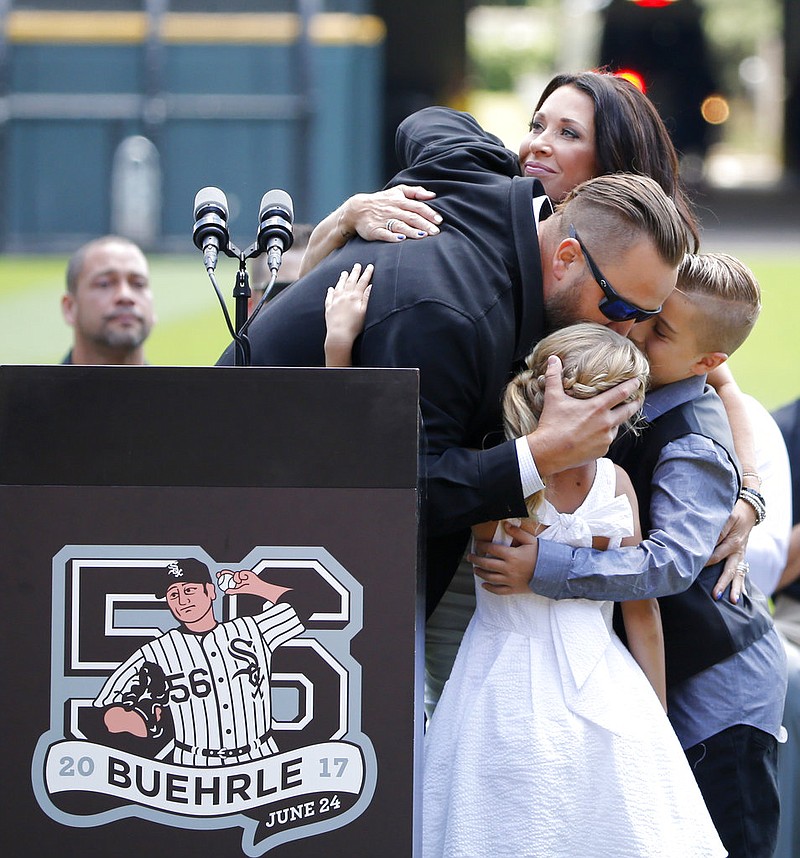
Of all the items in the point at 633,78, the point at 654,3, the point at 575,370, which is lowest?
the point at 575,370

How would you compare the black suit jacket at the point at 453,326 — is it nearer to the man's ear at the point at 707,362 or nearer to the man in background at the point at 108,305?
the man's ear at the point at 707,362

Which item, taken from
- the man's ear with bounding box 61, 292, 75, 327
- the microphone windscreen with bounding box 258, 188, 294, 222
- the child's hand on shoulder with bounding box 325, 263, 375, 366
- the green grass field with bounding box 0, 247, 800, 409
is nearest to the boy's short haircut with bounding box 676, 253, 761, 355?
the child's hand on shoulder with bounding box 325, 263, 375, 366

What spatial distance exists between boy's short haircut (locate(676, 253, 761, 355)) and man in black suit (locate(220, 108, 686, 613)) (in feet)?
0.65

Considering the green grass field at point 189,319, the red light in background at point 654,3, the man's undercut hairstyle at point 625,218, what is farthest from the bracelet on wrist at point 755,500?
the red light in background at point 654,3

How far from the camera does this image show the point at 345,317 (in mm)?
2609

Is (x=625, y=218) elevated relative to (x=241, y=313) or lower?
elevated

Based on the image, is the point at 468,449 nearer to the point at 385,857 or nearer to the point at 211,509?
the point at 211,509

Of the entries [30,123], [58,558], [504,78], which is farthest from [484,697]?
[504,78]

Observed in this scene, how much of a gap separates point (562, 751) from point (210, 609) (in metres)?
0.82

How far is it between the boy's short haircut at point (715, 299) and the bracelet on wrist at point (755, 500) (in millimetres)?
374

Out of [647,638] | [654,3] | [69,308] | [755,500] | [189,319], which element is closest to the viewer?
[647,638]

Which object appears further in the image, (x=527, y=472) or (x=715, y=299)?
(x=715, y=299)

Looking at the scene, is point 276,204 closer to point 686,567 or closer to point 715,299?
point 715,299

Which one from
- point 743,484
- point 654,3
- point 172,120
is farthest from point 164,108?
point 654,3
